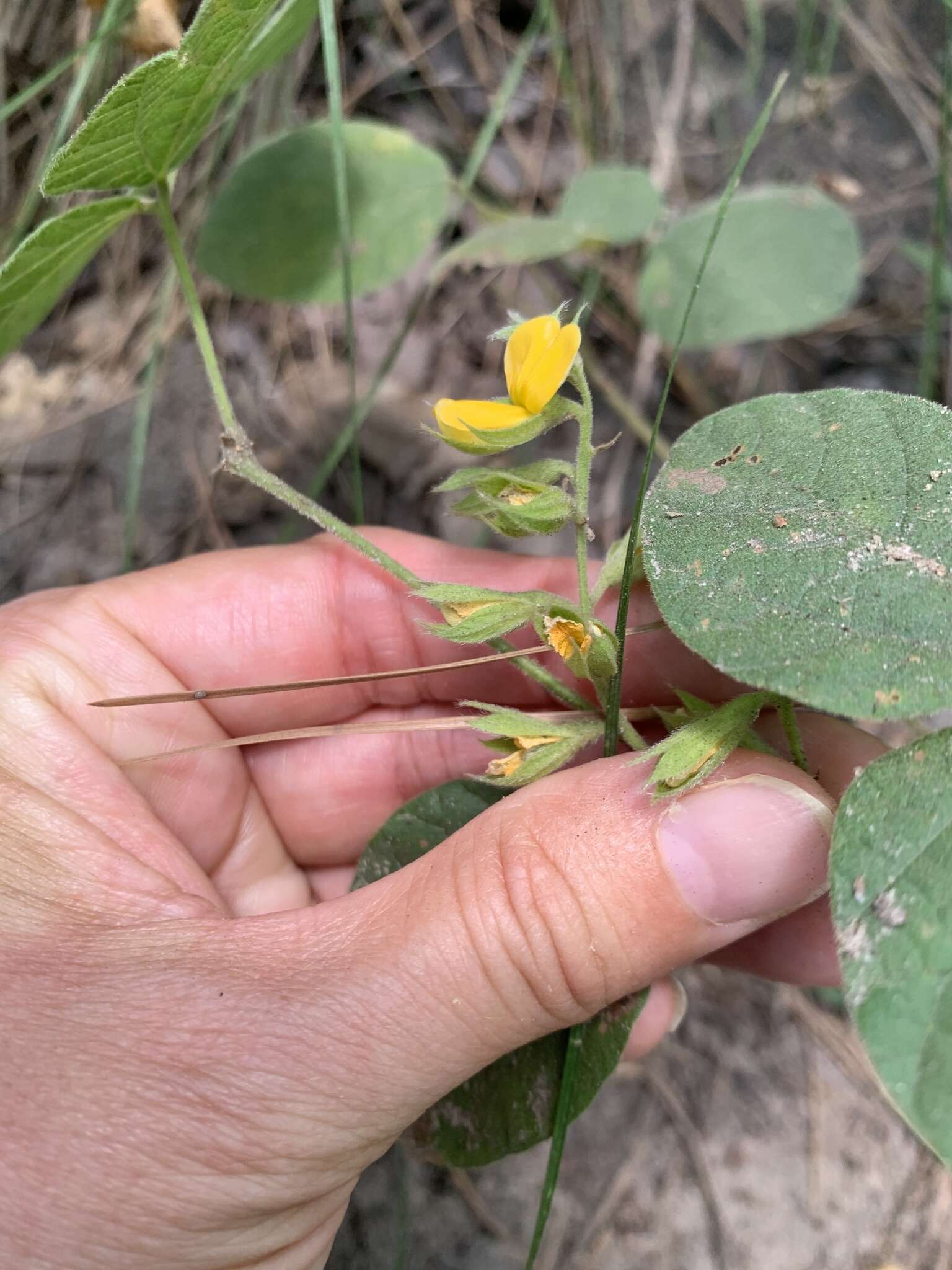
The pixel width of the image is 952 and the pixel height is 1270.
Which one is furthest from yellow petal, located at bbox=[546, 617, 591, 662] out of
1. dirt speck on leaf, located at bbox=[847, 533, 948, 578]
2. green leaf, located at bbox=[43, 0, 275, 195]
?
green leaf, located at bbox=[43, 0, 275, 195]

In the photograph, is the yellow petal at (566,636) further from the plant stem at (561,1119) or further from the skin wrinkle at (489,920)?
the plant stem at (561,1119)

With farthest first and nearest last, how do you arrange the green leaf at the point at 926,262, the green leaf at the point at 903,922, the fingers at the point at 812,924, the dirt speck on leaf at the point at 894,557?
the green leaf at the point at 926,262 < the fingers at the point at 812,924 < the dirt speck on leaf at the point at 894,557 < the green leaf at the point at 903,922

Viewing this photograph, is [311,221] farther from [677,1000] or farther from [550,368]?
[677,1000]

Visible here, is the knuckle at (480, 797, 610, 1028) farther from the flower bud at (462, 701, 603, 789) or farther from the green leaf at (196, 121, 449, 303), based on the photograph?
the green leaf at (196, 121, 449, 303)

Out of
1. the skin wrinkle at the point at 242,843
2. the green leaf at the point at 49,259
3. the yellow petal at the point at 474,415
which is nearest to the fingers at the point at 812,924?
the yellow petal at the point at 474,415

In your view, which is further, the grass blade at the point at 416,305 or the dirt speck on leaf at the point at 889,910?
the grass blade at the point at 416,305

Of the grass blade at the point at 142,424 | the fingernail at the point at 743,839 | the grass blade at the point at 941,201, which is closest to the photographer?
the fingernail at the point at 743,839

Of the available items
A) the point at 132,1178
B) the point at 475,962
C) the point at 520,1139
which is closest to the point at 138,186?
the point at 475,962
